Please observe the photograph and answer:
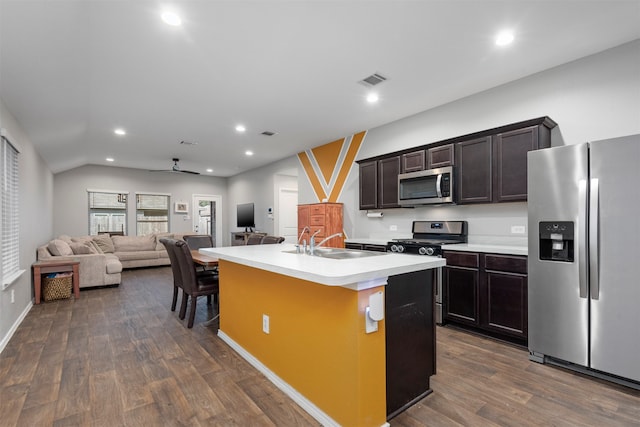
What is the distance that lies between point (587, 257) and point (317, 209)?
12.5 ft

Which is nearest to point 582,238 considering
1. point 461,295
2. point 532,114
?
point 461,295

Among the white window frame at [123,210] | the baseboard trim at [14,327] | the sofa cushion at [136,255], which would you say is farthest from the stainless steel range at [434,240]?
the white window frame at [123,210]

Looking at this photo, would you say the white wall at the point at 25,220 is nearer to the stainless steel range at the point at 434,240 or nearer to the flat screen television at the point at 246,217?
the stainless steel range at the point at 434,240

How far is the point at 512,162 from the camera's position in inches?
122

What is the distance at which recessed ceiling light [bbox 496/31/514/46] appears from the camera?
2479mm

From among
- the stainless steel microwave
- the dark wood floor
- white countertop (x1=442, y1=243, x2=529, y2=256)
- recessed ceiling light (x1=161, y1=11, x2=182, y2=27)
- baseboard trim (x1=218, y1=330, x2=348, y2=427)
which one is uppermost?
recessed ceiling light (x1=161, y1=11, x2=182, y2=27)

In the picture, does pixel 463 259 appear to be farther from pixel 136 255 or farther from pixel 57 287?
pixel 136 255

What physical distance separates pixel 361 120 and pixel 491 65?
191cm

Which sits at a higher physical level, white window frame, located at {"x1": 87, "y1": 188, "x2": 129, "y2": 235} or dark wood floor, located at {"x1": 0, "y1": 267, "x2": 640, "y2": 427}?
white window frame, located at {"x1": 87, "y1": 188, "x2": 129, "y2": 235}

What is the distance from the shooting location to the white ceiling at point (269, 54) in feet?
7.03

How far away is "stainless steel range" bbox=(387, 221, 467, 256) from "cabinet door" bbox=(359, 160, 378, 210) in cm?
73

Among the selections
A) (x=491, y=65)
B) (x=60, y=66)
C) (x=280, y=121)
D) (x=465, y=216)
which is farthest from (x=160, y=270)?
(x=491, y=65)

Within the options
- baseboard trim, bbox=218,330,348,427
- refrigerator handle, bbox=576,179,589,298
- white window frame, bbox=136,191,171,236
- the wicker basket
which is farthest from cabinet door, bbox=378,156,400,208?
white window frame, bbox=136,191,171,236

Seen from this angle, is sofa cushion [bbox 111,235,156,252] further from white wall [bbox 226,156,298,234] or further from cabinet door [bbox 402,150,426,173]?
cabinet door [bbox 402,150,426,173]
